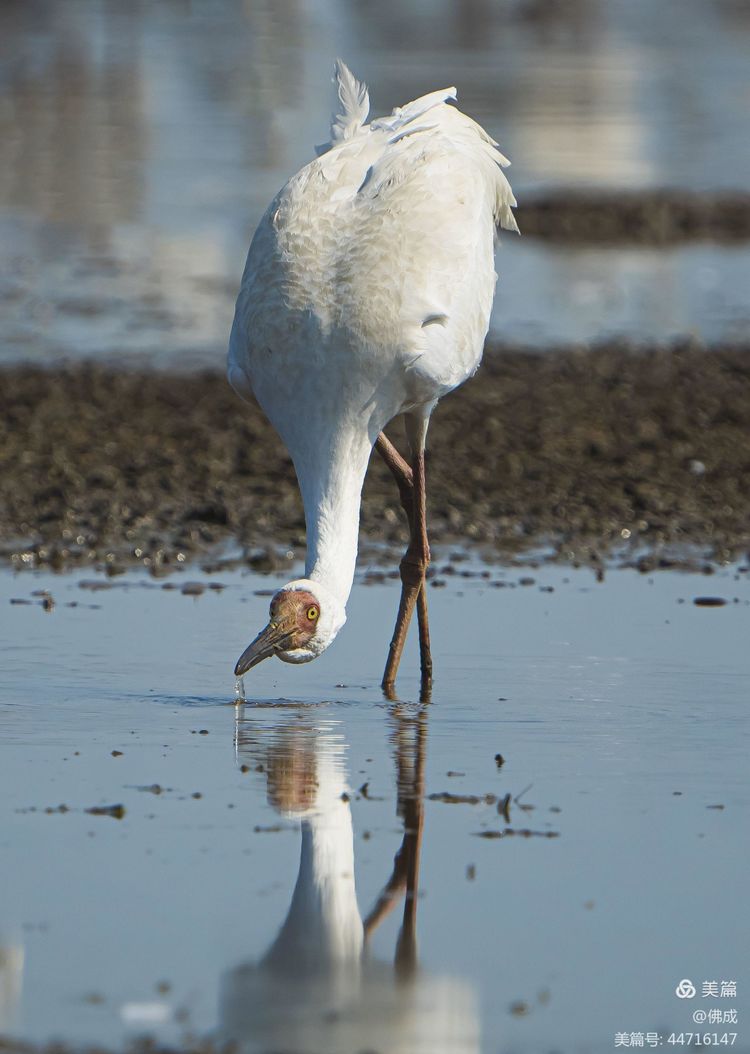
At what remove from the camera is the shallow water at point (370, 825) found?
4.78m

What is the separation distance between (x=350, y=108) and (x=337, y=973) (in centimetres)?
512

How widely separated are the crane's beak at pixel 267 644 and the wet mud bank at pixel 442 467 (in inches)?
112

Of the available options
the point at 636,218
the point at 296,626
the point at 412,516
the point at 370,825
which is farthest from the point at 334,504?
the point at 636,218

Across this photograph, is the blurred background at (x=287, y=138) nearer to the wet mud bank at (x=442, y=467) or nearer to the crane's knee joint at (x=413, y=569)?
the wet mud bank at (x=442, y=467)

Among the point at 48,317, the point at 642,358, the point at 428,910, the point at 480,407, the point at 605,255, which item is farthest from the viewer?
the point at 605,255

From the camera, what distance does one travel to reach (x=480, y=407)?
1335cm

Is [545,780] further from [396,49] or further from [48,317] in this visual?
[396,49]

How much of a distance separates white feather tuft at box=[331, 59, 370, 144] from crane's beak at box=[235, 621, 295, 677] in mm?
2925

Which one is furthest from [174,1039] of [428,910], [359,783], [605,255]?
[605,255]

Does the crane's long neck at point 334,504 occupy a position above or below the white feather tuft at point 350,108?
below

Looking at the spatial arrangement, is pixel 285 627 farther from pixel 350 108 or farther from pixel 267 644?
pixel 350 108

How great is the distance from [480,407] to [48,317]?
17.9 ft

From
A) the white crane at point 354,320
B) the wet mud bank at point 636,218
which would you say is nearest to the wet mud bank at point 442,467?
the white crane at point 354,320

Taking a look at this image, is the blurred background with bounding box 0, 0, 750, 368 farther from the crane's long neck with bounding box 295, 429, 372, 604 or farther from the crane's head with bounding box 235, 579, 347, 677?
the crane's head with bounding box 235, 579, 347, 677
